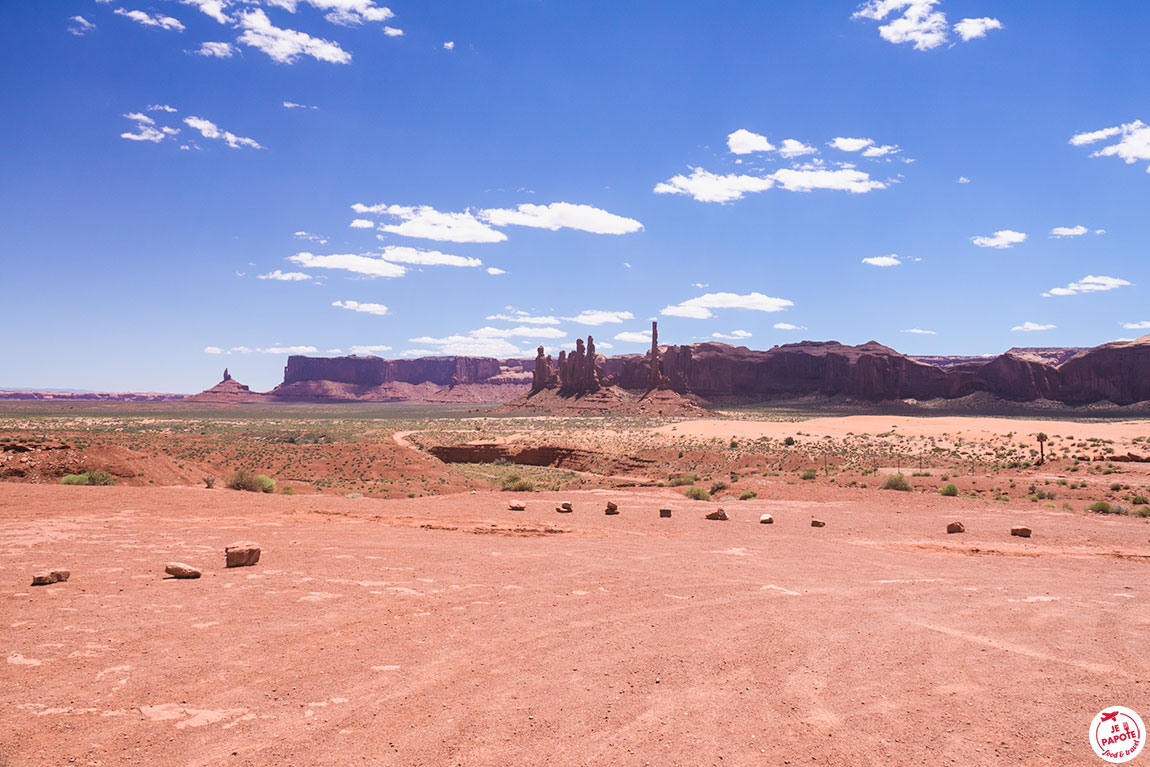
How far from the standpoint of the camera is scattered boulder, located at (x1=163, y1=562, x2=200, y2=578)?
10078 millimetres

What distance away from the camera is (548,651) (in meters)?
7.57

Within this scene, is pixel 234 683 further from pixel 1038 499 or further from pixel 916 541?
pixel 1038 499

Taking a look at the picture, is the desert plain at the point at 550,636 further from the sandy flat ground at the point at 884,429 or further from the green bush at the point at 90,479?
the sandy flat ground at the point at 884,429

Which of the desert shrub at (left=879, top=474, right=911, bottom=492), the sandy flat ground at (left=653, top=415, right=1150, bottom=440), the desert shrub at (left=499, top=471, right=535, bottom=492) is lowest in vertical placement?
the desert shrub at (left=499, top=471, right=535, bottom=492)

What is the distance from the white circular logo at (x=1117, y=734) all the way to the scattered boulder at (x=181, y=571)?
446 inches

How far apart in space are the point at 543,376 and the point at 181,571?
12938cm

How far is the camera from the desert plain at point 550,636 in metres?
5.50

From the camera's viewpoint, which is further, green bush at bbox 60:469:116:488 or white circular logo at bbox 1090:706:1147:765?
green bush at bbox 60:469:116:488

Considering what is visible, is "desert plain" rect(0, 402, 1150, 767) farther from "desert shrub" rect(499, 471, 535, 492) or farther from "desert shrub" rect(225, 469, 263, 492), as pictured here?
"desert shrub" rect(499, 471, 535, 492)

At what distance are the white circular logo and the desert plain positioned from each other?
12 cm

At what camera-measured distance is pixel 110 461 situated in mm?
23516

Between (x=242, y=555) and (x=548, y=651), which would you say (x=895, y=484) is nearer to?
(x=548, y=651)

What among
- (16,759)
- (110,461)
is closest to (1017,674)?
(16,759)

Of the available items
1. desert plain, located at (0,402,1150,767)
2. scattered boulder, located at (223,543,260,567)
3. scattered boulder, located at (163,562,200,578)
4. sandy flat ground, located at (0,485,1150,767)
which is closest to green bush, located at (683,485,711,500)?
desert plain, located at (0,402,1150,767)
